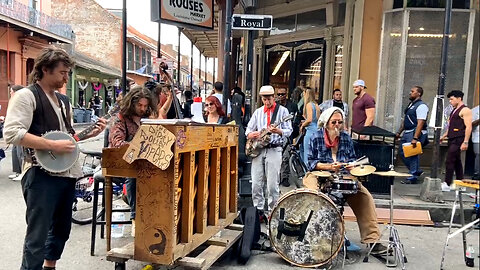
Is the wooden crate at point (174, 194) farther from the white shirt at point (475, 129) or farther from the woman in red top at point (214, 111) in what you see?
the white shirt at point (475, 129)

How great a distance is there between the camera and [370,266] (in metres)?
4.21

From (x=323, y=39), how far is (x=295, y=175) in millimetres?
4730

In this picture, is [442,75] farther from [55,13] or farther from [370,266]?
[55,13]

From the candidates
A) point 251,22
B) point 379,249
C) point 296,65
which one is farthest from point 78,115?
point 379,249

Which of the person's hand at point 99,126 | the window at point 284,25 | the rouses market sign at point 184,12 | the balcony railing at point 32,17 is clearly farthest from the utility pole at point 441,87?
the balcony railing at point 32,17

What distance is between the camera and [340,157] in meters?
4.59

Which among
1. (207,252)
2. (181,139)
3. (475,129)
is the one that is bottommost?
(207,252)

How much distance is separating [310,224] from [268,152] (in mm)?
1626

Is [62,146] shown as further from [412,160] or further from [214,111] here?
[412,160]

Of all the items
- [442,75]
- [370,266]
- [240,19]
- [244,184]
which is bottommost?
[370,266]

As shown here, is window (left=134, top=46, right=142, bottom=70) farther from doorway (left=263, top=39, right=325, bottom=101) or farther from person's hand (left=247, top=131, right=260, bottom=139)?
person's hand (left=247, top=131, right=260, bottom=139)

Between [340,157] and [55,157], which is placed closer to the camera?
[55,157]

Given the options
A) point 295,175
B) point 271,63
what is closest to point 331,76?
point 271,63

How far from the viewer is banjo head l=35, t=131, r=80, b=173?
3.02 m
